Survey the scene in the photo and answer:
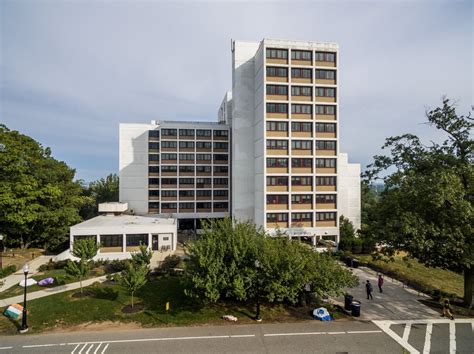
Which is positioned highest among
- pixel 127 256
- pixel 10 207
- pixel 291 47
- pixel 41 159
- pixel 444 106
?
pixel 291 47

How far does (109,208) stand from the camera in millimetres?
41844

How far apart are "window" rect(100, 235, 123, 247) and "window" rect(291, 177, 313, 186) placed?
79.5 feet

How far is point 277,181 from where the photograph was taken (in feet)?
113

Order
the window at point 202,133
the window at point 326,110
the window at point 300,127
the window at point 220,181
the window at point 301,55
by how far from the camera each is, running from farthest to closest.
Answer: the window at point 220,181 < the window at point 202,133 < the window at point 326,110 < the window at point 300,127 < the window at point 301,55

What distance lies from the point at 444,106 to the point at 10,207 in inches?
1722

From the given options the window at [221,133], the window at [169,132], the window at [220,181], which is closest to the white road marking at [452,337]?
the window at [220,181]

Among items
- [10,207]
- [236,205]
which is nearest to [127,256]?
[10,207]

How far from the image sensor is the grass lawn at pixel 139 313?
15594mm

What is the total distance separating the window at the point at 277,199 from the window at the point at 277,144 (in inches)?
265

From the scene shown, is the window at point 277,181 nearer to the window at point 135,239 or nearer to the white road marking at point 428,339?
the window at point 135,239

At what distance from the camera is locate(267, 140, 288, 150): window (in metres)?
34.6

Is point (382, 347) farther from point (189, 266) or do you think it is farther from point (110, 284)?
point (110, 284)

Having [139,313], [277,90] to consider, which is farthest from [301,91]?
[139,313]

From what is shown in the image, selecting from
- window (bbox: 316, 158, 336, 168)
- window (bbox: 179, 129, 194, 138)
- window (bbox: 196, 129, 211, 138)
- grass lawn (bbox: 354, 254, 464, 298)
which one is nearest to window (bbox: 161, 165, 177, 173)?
window (bbox: 179, 129, 194, 138)
